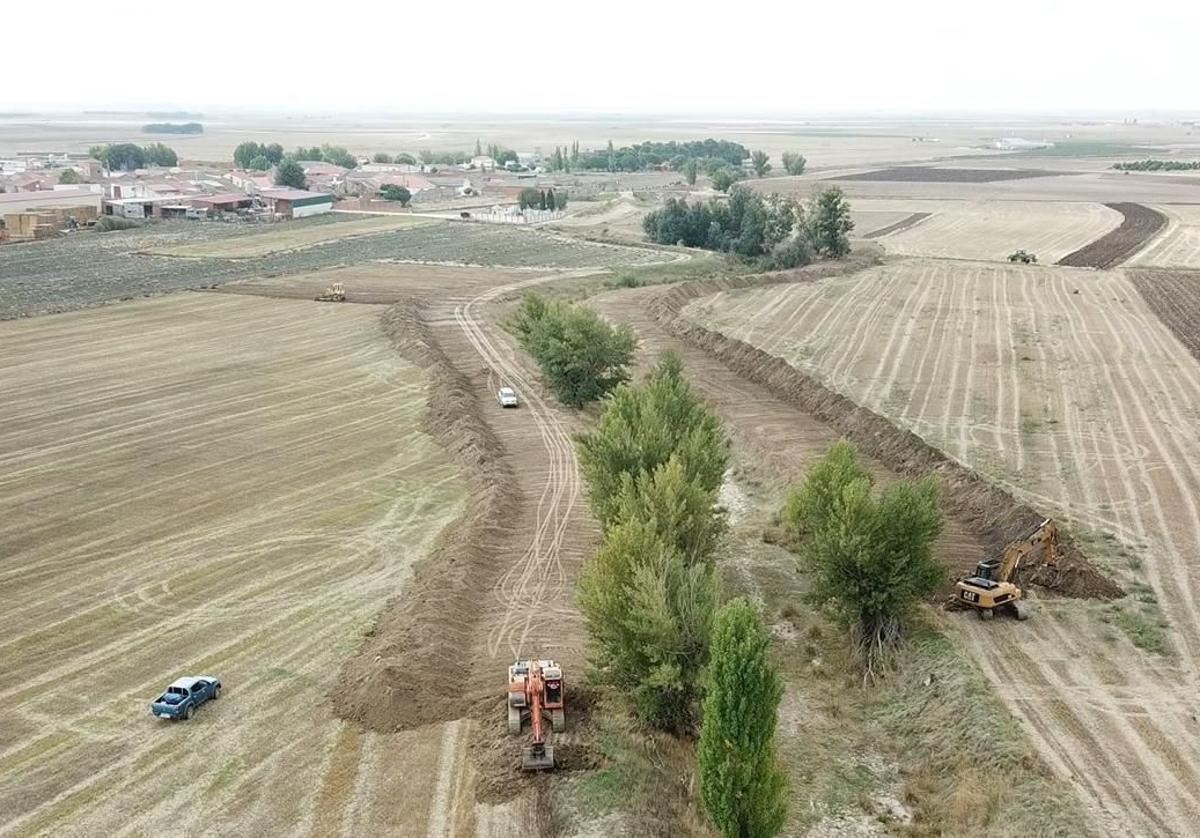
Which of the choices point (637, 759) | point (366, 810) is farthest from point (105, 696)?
point (637, 759)

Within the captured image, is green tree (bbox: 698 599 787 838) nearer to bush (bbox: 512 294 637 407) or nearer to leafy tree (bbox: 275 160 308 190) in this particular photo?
bush (bbox: 512 294 637 407)

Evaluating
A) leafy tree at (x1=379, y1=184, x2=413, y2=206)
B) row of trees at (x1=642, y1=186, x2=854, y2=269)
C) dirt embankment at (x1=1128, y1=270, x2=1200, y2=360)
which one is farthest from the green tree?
leafy tree at (x1=379, y1=184, x2=413, y2=206)

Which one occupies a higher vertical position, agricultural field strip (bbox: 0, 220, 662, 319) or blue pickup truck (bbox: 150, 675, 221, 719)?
blue pickup truck (bbox: 150, 675, 221, 719)

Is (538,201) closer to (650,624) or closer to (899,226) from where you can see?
(899,226)

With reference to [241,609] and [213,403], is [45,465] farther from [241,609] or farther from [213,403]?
[241,609]

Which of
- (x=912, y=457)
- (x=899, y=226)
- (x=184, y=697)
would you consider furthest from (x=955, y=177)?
(x=184, y=697)

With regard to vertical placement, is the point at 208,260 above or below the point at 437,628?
below

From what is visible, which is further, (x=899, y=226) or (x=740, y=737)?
(x=899, y=226)
